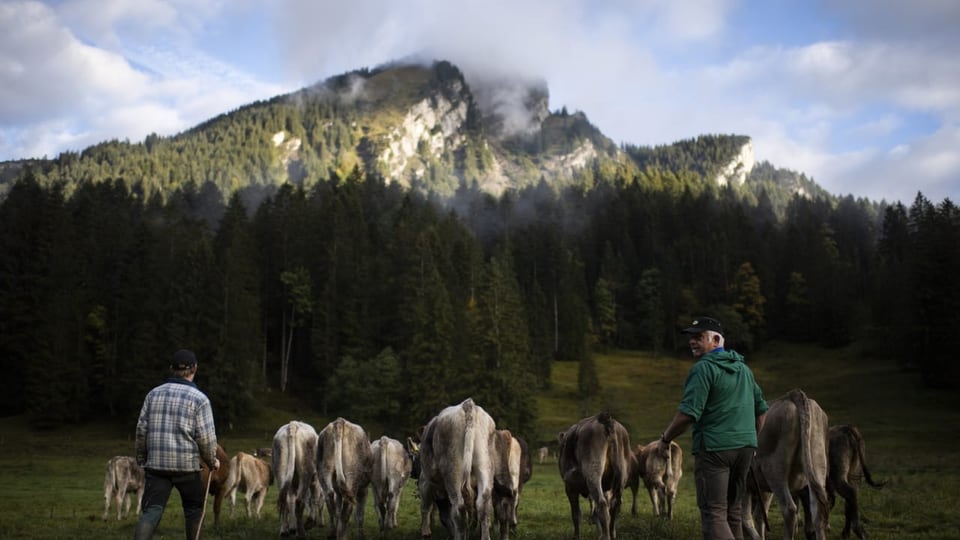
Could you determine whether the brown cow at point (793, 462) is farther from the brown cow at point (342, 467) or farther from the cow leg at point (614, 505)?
the brown cow at point (342, 467)

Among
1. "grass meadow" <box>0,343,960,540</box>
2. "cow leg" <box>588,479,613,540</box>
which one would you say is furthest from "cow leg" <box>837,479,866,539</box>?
"cow leg" <box>588,479,613,540</box>

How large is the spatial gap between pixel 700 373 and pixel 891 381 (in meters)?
69.9

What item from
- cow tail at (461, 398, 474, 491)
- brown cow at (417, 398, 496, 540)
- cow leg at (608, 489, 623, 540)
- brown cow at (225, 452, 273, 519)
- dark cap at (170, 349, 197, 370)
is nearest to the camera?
dark cap at (170, 349, 197, 370)

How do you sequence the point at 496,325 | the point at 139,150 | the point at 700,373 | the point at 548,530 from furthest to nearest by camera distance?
the point at 139,150 < the point at 496,325 < the point at 548,530 < the point at 700,373

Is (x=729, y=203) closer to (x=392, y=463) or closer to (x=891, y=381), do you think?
(x=891, y=381)

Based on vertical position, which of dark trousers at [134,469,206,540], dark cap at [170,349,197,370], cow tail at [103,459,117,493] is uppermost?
dark cap at [170,349,197,370]

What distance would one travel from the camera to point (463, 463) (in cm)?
1067

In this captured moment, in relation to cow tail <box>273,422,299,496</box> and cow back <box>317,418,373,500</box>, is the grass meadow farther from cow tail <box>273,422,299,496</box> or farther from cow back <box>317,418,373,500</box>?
cow back <box>317,418,373,500</box>

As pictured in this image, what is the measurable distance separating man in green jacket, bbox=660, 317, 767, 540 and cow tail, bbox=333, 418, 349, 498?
701cm

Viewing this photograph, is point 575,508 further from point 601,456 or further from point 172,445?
point 172,445

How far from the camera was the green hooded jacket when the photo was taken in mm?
7730

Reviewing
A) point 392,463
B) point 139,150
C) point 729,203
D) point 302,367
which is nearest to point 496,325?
point 302,367

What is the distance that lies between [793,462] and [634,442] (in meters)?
35.7

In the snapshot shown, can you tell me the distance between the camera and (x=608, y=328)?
10006 cm
